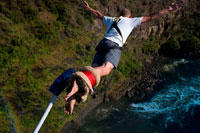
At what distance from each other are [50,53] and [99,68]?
1360cm

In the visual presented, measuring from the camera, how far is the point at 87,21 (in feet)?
68.9

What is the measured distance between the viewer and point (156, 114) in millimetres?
17250

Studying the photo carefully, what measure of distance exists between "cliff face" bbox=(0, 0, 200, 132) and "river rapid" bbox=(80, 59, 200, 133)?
4.42ft

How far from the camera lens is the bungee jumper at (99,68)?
2.89 meters

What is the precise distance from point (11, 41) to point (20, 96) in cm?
451

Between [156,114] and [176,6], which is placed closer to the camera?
[176,6]

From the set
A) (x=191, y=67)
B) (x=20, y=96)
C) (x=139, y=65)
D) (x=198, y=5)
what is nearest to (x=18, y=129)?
(x=20, y=96)

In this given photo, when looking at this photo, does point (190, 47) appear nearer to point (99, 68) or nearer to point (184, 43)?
point (184, 43)

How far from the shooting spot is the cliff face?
12279mm

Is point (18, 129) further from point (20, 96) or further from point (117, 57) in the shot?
point (117, 57)

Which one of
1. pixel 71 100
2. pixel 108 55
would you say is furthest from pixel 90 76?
pixel 108 55

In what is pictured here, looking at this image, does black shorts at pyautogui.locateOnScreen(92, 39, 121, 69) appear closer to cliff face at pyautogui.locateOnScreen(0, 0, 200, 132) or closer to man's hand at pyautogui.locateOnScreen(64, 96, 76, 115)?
man's hand at pyautogui.locateOnScreen(64, 96, 76, 115)

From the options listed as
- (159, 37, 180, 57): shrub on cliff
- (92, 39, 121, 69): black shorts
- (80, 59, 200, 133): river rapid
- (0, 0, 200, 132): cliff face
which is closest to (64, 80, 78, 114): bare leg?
(92, 39, 121, 69): black shorts

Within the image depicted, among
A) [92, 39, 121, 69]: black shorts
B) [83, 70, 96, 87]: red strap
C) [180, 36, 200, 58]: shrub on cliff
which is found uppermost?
[92, 39, 121, 69]: black shorts
